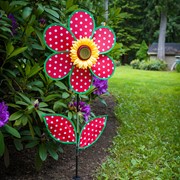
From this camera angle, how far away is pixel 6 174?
2.43m

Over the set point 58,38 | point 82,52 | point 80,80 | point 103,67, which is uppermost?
point 58,38

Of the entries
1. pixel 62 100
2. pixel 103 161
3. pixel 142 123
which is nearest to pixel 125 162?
pixel 103 161

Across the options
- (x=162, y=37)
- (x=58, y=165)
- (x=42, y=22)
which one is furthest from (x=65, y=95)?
(x=162, y=37)

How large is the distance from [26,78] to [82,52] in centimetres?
47

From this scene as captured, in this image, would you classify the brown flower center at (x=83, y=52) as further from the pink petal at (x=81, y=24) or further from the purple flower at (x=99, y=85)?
the purple flower at (x=99, y=85)

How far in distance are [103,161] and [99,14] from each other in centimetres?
171

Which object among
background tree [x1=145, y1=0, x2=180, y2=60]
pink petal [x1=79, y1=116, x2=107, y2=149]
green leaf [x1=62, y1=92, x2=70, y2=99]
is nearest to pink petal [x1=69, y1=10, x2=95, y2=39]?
green leaf [x1=62, y1=92, x2=70, y2=99]

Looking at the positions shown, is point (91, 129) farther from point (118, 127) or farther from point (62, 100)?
point (118, 127)

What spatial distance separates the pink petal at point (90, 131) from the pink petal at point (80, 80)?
0.99 feet

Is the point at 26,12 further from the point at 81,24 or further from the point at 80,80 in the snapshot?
the point at 80,80

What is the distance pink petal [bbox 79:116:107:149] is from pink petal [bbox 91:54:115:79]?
14.9 inches

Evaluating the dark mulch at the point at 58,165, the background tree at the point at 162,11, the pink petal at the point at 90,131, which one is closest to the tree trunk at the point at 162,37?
the background tree at the point at 162,11

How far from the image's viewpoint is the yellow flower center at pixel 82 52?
2062mm

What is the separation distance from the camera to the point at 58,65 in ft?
6.84
